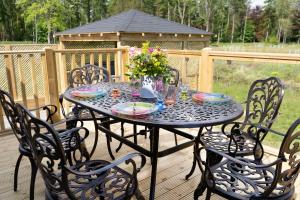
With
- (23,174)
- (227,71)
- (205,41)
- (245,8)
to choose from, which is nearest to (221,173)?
(23,174)

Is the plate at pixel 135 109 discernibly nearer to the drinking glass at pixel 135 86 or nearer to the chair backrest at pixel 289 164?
the drinking glass at pixel 135 86

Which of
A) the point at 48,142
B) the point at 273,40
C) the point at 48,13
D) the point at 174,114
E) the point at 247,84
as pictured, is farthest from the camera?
the point at 273,40

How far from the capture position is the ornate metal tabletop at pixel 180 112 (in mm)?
1601

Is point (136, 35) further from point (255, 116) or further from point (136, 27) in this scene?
point (255, 116)

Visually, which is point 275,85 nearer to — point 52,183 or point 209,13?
point 52,183

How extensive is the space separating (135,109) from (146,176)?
1.01 m

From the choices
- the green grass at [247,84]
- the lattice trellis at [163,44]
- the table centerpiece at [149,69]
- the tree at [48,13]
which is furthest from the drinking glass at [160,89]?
the tree at [48,13]

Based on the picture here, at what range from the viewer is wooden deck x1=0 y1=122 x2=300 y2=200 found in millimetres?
2201

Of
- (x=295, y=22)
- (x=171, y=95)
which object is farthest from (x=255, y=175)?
(x=295, y=22)

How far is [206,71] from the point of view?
3.69m

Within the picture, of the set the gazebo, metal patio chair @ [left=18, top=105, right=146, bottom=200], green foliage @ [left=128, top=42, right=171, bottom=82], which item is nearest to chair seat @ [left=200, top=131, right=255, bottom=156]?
green foliage @ [left=128, top=42, right=171, bottom=82]

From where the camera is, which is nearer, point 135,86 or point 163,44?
point 135,86

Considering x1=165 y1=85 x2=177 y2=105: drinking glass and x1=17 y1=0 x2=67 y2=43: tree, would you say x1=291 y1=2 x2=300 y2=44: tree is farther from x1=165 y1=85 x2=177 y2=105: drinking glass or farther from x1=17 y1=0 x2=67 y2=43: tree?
x1=165 y1=85 x2=177 y2=105: drinking glass

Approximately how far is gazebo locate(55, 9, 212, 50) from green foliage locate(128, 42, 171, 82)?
7329mm
